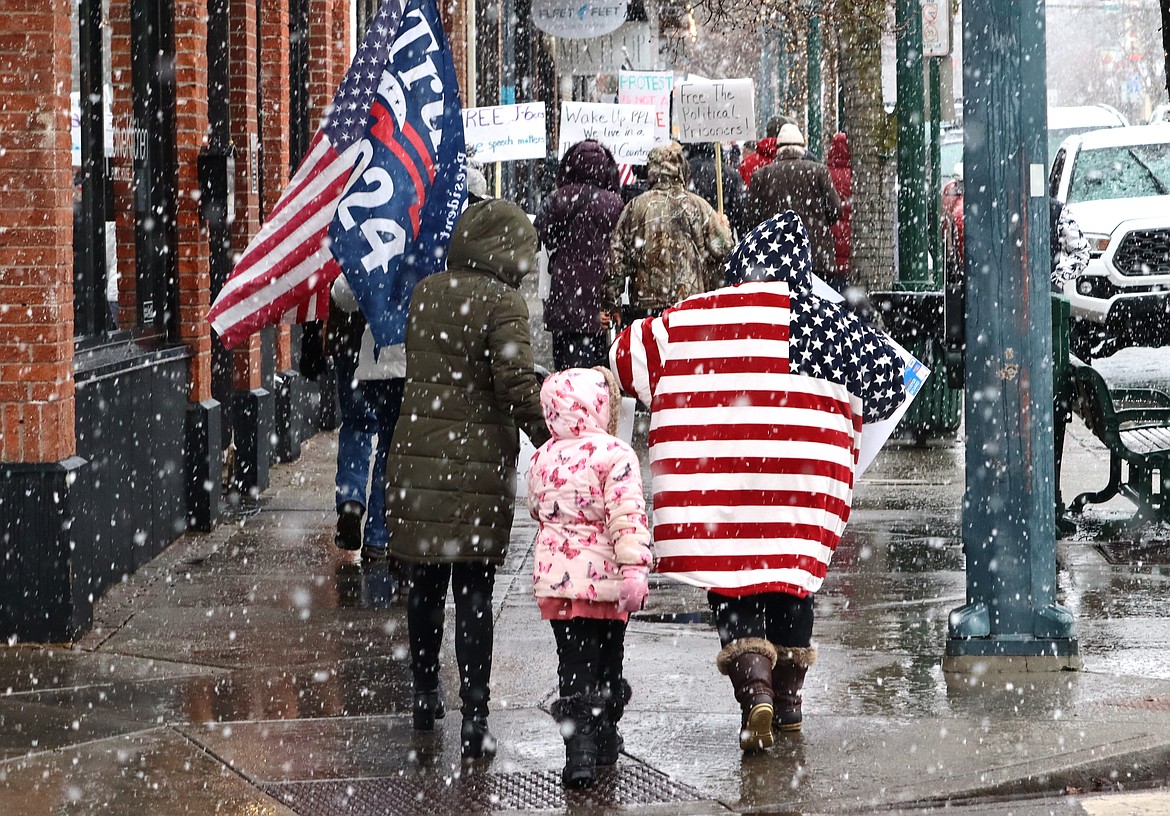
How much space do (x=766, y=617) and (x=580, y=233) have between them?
7.19 metres

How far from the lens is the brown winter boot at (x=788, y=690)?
6.15 meters

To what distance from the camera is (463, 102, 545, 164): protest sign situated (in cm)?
1702

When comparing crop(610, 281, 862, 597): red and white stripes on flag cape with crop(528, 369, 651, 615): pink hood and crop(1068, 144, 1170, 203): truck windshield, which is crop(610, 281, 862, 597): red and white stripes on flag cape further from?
crop(1068, 144, 1170, 203): truck windshield

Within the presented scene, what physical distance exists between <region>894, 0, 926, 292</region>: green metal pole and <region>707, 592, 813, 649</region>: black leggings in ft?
27.6

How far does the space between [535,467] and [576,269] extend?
24.6 ft

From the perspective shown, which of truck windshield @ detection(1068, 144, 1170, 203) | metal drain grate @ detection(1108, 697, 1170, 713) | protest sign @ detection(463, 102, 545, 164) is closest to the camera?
metal drain grate @ detection(1108, 697, 1170, 713)

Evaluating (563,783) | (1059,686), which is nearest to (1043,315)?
(1059,686)

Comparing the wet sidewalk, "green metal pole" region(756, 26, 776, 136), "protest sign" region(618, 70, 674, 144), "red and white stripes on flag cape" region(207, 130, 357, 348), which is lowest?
the wet sidewalk

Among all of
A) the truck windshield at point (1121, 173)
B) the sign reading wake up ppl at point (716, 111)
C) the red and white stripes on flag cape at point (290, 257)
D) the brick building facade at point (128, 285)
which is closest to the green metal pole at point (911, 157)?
the sign reading wake up ppl at point (716, 111)

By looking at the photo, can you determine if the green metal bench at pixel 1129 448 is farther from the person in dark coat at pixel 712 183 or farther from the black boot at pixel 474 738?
the person in dark coat at pixel 712 183

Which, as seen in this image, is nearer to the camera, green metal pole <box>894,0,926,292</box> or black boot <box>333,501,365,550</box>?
black boot <box>333,501,365,550</box>

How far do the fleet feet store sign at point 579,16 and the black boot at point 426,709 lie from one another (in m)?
15.5

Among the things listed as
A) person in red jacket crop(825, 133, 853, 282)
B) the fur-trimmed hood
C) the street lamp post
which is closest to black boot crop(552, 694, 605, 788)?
the fur-trimmed hood

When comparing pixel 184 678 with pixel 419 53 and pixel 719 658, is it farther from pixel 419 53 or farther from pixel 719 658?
pixel 419 53
